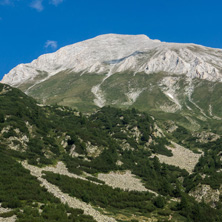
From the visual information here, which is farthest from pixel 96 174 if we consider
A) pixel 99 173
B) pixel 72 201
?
pixel 72 201

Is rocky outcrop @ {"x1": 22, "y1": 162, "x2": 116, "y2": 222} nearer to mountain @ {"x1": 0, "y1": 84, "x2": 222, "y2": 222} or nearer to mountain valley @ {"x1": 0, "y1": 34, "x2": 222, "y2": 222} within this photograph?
mountain @ {"x1": 0, "y1": 84, "x2": 222, "y2": 222}

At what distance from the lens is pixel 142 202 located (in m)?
43.2

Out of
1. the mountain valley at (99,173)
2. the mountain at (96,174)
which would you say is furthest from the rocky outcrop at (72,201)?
the mountain valley at (99,173)

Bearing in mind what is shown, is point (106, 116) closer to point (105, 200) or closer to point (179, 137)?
point (179, 137)

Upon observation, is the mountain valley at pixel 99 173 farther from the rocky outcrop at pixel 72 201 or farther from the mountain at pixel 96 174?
the rocky outcrop at pixel 72 201

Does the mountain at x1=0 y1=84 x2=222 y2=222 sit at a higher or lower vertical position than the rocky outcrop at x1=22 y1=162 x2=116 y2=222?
higher

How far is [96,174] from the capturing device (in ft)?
196

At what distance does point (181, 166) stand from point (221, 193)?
3643 cm

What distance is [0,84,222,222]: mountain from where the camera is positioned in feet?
108

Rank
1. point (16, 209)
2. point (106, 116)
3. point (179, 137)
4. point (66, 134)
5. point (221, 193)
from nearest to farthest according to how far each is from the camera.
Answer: point (16, 209) → point (221, 193) → point (66, 134) → point (106, 116) → point (179, 137)

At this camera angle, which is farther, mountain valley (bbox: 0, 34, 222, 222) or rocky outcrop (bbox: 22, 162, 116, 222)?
mountain valley (bbox: 0, 34, 222, 222)

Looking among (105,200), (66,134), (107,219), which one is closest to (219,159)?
(66,134)

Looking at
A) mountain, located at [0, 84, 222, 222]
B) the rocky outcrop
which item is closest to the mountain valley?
mountain, located at [0, 84, 222, 222]

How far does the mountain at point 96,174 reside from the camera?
108ft
